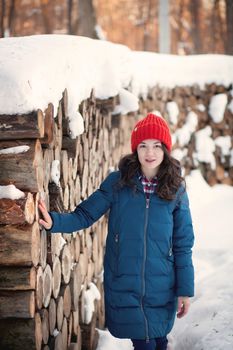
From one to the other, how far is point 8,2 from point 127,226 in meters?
16.2

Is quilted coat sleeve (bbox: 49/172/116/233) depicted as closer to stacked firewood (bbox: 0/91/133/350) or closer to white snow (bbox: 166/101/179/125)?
stacked firewood (bbox: 0/91/133/350)

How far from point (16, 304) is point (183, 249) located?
884 millimetres

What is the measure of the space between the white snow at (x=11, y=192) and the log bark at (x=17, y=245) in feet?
0.45

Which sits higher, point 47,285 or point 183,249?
point 183,249

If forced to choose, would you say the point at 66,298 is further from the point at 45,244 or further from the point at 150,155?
the point at 150,155

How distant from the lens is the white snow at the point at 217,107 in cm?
848

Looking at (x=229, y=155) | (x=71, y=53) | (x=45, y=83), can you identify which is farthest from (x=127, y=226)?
(x=229, y=155)

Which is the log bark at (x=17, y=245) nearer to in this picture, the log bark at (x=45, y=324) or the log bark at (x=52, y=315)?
the log bark at (x=45, y=324)

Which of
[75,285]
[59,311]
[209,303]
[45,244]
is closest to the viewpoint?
[45,244]

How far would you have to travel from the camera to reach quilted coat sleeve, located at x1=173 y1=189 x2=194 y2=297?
2.60m

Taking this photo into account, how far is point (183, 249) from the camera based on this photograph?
2.62m

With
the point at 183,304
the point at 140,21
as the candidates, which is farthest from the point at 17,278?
the point at 140,21

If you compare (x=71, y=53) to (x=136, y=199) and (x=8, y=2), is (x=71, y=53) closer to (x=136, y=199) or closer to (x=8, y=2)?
(x=136, y=199)

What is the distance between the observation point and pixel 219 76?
859cm
